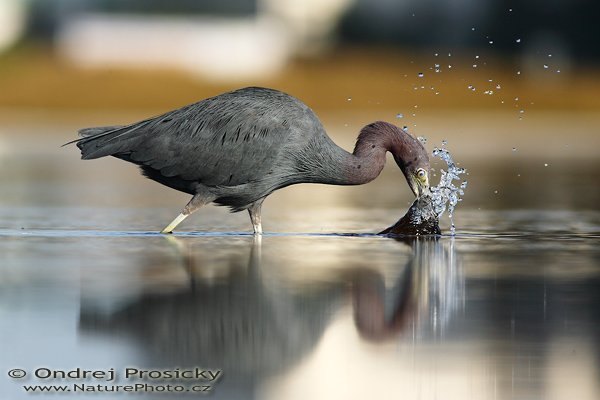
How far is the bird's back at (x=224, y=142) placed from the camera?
38.1ft

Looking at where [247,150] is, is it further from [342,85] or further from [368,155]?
[342,85]

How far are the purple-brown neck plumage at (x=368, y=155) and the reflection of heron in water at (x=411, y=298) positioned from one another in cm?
164

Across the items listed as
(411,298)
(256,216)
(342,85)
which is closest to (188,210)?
(256,216)

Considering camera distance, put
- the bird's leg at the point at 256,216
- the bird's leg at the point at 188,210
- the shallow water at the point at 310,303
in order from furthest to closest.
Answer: the bird's leg at the point at 256,216, the bird's leg at the point at 188,210, the shallow water at the point at 310,303

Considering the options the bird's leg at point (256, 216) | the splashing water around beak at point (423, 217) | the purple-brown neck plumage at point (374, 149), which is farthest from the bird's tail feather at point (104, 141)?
the splashing water around beak at point (423, 217)

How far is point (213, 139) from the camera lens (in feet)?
39.0

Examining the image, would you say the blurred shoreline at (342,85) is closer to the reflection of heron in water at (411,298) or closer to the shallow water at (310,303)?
the shallow water at (310,303)

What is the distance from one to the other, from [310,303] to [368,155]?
412 cm

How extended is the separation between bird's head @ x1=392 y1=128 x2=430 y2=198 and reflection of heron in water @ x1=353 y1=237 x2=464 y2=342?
5.21ft

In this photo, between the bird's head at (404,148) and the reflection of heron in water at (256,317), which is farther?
the bird's head at (404,148)

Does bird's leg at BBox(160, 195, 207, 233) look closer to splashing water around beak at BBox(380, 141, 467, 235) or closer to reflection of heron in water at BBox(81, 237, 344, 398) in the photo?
splashing water around beak at BBox(380, 141, 467, 235)

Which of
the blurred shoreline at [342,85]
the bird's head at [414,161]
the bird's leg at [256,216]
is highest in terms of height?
the blurred shoreline at [342,85]

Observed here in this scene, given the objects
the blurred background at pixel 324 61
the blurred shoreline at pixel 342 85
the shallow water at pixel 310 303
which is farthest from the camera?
the blurred shoreline at pixel 342 85

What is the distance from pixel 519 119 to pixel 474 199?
65.2ft
